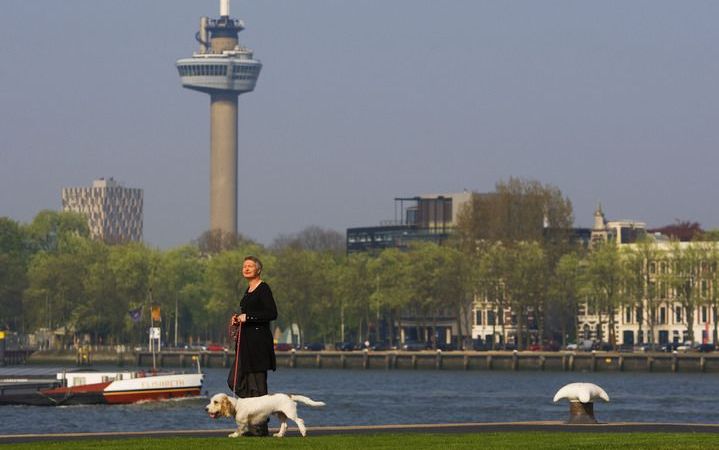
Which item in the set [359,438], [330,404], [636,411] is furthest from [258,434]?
[330,404]

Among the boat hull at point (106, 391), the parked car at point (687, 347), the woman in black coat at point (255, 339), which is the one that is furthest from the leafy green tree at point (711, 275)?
the woman in black coat at point (255, 339)

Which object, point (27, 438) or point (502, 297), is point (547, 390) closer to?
point (502, 297)

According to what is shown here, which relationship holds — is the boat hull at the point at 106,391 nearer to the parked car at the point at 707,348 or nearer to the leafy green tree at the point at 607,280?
the leafy green tree at the point at 607,280

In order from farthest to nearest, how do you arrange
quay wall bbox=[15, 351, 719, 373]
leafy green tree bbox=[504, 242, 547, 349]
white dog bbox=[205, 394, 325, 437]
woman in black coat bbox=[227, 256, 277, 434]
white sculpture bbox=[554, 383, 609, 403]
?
leafy green tree bbox=[504, 242, 547, 349] < quay wall bbox=[15, 351, 719, 373] < white sculpture bbox=[554, 383, 609, 403] < woman in black coat bbox=[227, 256, 277, 434] < white dog bbox=[205, 394, 325, 437]

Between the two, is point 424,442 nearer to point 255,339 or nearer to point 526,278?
point 255,339

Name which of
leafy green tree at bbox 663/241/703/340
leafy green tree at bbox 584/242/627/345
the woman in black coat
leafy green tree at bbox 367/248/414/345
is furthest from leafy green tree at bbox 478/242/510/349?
the woman in black coat

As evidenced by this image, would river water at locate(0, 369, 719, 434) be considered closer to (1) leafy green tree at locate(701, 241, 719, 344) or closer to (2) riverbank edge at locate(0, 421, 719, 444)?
(2) riverbank edge at locate(0, 421, 719, 444)

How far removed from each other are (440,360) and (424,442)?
144792 millimetres

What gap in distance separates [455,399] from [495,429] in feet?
263

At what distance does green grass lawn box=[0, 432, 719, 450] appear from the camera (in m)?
31.4

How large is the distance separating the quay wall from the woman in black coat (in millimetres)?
135059

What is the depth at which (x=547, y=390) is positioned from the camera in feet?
422

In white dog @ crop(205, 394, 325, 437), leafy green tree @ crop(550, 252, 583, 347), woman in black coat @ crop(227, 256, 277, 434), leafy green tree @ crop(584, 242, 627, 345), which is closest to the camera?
white dog @ crop(205, 394, 325, 437)

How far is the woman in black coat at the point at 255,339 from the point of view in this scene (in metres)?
32.9
